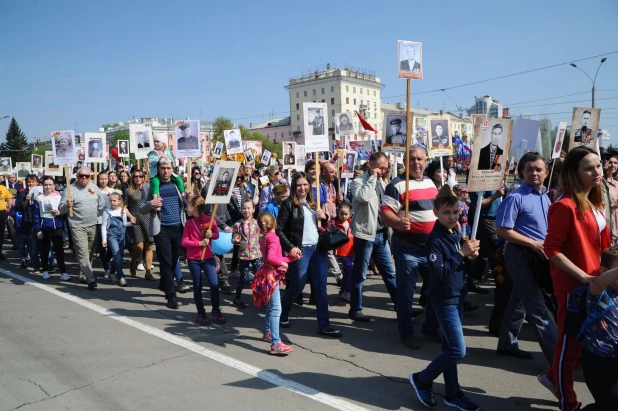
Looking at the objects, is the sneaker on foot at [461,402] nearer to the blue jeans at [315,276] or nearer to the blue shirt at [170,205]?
the blue jeans at [315,276]

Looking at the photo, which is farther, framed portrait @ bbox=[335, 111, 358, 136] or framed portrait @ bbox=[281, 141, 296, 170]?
framed portrait @ bbox=[281, 141, 296, 170]

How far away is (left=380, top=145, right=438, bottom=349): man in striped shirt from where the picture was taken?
5.22 meters

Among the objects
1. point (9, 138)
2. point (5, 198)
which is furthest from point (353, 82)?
point (5, 198)

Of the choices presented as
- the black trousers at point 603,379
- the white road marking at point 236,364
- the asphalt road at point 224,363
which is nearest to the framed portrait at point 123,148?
the white road marking at point 236,364

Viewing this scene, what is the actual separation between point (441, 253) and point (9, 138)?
97.5 meters

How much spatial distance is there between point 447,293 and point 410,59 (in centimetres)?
297

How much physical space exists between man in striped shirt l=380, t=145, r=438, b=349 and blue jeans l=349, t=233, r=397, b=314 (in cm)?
62

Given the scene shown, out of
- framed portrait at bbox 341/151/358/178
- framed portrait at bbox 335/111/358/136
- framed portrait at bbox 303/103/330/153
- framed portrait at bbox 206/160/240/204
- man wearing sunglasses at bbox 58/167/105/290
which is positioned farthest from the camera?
framed portrait at bbox 341/151/358/178

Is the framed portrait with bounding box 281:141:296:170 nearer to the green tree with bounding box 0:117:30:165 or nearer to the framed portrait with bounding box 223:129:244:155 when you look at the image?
the framed portrait with bounding box 223:129:244:155

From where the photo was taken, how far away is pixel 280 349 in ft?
16.5

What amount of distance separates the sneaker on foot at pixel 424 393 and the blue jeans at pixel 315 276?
72.8 inches

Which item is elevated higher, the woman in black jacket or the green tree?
the green tree

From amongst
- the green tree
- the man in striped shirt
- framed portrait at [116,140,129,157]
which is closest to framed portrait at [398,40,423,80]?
the man in striped shirt

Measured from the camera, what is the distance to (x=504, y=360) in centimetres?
480
